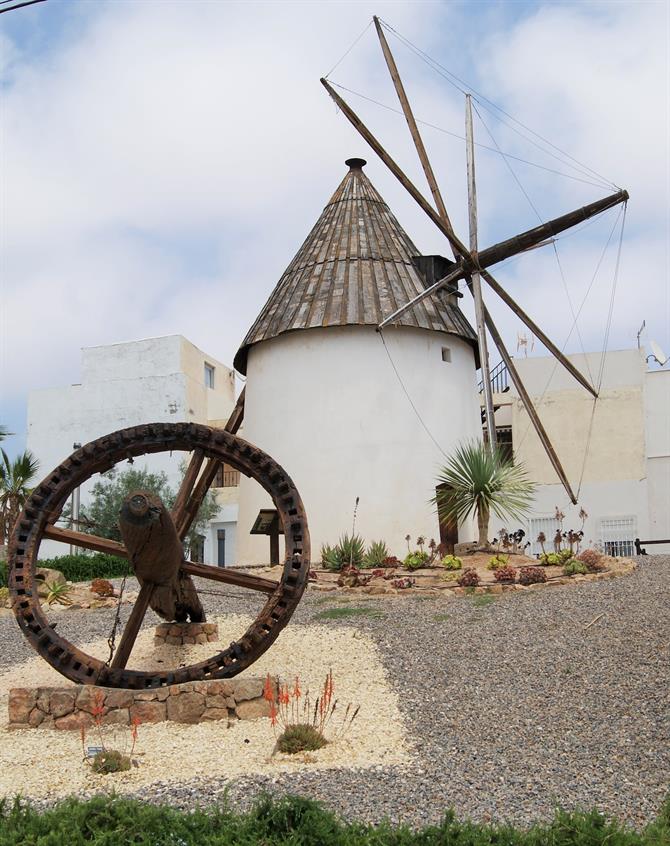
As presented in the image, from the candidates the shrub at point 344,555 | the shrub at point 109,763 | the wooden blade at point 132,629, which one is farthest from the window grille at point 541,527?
the shrub at point 109,763

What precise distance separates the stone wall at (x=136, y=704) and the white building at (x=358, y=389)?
12.1 m

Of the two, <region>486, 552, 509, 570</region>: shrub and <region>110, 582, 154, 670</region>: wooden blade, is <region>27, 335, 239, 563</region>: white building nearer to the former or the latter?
<region>486, 552, 509, 570</region>: shrub

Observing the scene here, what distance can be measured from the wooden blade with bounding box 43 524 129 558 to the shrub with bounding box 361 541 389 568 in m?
9.00

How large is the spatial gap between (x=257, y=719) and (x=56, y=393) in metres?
31.5

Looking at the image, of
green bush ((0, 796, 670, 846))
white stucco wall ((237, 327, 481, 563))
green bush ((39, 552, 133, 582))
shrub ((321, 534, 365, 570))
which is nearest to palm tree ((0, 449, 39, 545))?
green bush ((39, 552, 133, 582))

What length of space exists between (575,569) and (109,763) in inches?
379

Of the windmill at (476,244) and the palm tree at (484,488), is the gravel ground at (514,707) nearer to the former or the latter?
the palm tree at (484,488)

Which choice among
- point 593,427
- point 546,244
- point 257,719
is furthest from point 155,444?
point 593,427

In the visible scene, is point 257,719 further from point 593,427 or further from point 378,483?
point 593,427

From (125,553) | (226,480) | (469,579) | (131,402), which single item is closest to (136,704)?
(125,553)

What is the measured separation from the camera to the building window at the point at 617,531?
94.5ft

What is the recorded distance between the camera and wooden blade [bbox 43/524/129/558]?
30.7ft

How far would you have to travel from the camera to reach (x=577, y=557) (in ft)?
52.7

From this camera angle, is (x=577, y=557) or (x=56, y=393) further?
(x=56, y=393)
